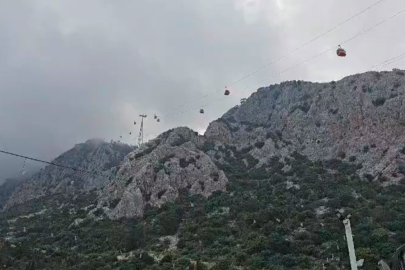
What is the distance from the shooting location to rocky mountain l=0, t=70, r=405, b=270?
4328cm

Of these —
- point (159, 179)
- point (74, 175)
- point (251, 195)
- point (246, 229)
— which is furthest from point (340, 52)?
point (74, 175)

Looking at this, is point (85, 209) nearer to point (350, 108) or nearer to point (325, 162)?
point (325, 162)

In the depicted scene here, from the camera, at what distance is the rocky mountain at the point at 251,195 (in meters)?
43.3

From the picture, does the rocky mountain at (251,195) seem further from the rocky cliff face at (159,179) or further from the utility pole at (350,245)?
the utility pole at (350,245)

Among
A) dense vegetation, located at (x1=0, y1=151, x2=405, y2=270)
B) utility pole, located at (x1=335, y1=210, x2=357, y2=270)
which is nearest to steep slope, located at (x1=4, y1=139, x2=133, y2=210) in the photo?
dense vegetation, located at (x1=0, y1=151, x2=405, y2=270)

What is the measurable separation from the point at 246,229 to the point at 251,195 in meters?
15.4

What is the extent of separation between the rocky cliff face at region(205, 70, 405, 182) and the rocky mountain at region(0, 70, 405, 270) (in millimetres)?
268

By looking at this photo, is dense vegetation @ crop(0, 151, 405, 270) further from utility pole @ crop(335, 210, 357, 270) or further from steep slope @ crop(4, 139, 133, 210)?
steep slope @ crop(4, 139, 133, 210)

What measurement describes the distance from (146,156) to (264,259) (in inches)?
1754

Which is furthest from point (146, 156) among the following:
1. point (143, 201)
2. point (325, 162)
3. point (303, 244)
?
point (303, 244)

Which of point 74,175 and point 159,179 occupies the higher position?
point 74,175

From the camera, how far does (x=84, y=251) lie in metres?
51.8

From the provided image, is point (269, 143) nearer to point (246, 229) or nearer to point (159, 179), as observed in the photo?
point (159, 179)

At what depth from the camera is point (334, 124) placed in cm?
8200
